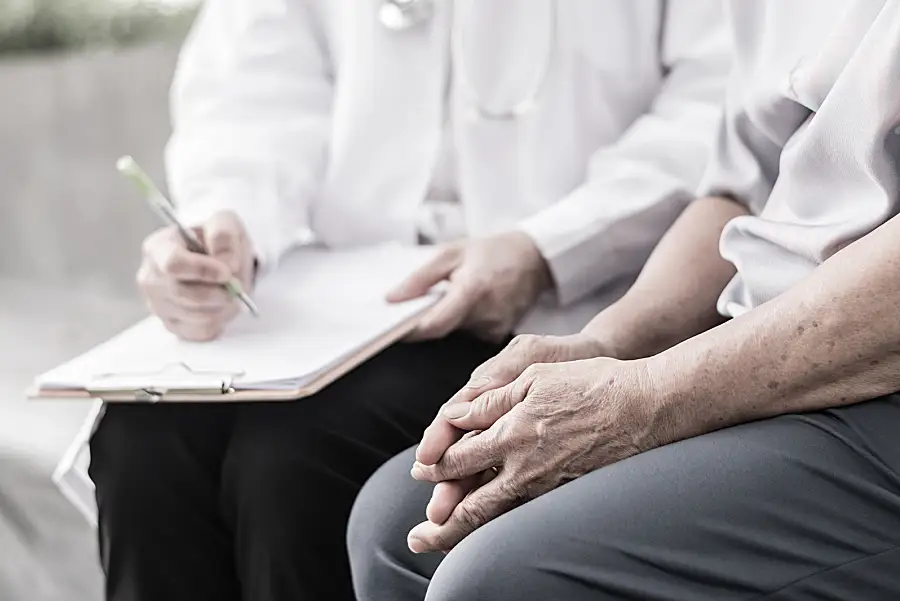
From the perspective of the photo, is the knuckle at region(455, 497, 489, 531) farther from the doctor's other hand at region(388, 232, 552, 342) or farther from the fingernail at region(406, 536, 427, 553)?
the doctor's other hand at region(388, 232, 552, 342)

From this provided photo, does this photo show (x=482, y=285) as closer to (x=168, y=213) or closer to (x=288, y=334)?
(x=288, y=334)

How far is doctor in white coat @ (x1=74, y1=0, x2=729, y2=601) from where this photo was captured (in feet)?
3.35

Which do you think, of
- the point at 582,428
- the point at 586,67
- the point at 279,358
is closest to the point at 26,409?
the point at 279,358

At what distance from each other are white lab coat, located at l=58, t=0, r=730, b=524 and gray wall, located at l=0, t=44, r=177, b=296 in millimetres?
571

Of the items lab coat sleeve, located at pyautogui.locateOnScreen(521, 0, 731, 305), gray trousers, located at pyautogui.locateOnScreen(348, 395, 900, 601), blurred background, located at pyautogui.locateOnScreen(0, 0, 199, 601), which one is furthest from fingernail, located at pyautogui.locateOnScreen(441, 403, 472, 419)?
blurred background, located at pyautogui.locateOnScreen(0, 0, 199, 601)

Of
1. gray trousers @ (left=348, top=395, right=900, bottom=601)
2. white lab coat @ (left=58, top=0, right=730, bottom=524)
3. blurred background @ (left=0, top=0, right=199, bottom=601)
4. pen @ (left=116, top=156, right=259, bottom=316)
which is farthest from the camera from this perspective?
blurred background @ (left=0, top=0, right=199, bottom=601)

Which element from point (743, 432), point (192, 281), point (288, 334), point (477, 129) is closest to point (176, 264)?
point (192, 281)

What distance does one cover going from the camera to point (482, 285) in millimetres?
1086

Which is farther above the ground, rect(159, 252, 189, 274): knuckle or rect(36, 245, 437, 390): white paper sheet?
rect(159, 252, 189, 274): knuckle

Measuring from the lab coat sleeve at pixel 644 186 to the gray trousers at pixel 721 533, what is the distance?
0.44 metres

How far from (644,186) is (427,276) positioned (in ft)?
0.78

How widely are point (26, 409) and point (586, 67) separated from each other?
0.86m

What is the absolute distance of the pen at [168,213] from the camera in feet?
3.41

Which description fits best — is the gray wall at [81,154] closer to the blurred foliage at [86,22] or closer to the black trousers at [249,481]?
the blurred foliage at [86,22]
